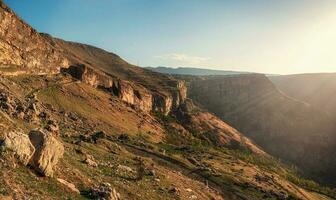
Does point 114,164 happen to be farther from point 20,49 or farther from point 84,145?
point 20,49

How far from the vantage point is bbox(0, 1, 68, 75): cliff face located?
94.6 metres

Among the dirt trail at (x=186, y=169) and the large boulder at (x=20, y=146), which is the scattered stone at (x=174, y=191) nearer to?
the dirt trail at (x=186, y=169)

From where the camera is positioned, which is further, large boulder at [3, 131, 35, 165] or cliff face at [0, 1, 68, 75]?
cliff face at [0, 1, 68, 75]

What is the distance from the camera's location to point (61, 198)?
2720cm

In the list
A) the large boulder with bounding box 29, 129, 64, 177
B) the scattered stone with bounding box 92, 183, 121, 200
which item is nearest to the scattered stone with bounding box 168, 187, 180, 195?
the scattered stone with bounding box 92, 183, 121, 200

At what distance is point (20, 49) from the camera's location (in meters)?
103

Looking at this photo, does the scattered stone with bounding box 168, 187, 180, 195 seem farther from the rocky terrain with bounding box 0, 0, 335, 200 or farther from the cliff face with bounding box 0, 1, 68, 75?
the cliff face with bounding box 0, 1, 68, 75

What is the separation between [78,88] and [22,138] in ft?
314

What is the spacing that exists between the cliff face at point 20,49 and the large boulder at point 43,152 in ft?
211

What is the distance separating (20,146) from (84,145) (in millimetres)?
28944

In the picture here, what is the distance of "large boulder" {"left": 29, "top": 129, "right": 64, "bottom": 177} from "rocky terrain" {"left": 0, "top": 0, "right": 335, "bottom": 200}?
8 cm

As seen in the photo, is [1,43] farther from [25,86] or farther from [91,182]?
[91,182]

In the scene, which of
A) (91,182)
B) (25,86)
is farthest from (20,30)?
(91,182)

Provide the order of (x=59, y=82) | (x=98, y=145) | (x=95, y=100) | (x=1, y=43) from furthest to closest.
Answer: (x=95, y=100)
(x=59, y=82)
(x=1, y=43)
(x=98, y=145)
